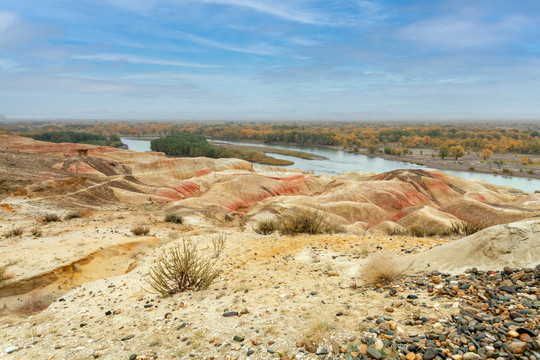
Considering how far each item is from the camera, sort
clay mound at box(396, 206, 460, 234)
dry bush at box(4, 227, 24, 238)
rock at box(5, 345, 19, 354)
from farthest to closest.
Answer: clay mound at box(396, 206, 460, 234)
dry bush at box(4, 227, 24, 238)
rock at box(5, 345, 19, 354)

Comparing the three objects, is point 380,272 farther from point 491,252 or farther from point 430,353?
point 430,353

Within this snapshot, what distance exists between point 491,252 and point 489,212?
28867 mm

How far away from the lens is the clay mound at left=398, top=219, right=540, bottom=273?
5.72 meters

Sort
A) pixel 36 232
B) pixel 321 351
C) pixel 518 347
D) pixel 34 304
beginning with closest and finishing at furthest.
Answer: pixel 518 347
pixel 321 351
pixel 34 304
pixel 36 232

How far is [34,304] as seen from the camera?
8.46 metres

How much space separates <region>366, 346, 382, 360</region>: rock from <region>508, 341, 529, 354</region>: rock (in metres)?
1.47

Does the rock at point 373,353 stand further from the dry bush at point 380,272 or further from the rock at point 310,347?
the dry bush at point 380,272

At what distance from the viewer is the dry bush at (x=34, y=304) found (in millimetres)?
8141

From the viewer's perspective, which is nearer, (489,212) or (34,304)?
(34,304)

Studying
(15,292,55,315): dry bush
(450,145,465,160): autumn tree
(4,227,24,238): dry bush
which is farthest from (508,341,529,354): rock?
(450,145,465,160): autumn tree

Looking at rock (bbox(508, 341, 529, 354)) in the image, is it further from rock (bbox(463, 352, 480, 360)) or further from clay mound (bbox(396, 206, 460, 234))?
clay mound (bbox(396, 206, 460, 234))

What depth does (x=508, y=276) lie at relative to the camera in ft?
17.0

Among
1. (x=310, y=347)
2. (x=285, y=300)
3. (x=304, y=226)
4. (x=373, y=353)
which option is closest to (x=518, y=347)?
(x=373, y=353)

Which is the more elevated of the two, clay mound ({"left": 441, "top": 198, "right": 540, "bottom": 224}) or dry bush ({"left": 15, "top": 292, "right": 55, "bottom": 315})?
dry bush ({"left": 15, "top": 292, "right": 55, "bottom": 315})
